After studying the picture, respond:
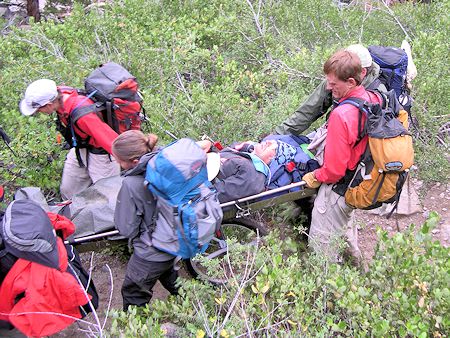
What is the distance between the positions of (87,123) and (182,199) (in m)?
1.38

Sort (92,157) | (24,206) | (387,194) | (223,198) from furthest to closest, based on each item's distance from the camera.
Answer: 1. (92,157)
2. (223,198)
3. (387,194)
4. (24,206)

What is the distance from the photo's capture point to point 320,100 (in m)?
4.49

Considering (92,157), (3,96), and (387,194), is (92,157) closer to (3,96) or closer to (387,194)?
(3,96)

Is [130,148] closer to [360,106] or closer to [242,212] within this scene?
[242,212]

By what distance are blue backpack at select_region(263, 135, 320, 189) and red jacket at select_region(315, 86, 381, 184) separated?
42 cm

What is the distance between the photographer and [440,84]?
6137mm

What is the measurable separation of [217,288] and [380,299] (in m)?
1.14

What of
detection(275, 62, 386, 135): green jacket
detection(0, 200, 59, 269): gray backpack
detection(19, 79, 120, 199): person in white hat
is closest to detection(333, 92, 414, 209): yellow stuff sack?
detection(275, 62, 386, 135): green jacket

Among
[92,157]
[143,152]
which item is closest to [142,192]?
[143,152]

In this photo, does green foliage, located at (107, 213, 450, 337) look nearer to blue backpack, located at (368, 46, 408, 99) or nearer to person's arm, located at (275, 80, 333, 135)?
person's arm, located at (275, 80, 333, 135)

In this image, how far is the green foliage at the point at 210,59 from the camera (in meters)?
5.56

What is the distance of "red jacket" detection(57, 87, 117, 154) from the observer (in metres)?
4.25

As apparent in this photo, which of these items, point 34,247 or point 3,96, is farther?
point 3,96

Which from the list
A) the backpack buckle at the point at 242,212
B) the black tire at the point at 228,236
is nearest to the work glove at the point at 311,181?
the backpack buckle at the point at 242,212
